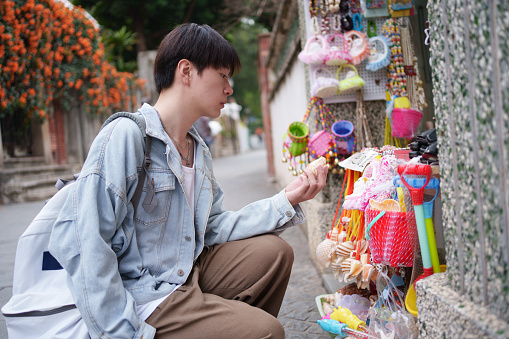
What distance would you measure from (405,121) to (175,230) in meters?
1.51

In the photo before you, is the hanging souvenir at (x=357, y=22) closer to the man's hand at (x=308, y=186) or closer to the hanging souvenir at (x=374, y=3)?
the hanging souvenir at (x=374, y=3)

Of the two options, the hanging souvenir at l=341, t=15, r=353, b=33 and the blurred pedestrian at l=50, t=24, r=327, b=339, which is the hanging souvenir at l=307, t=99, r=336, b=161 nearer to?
the hanging souvenir at l=341, t=15, r=353, b=33

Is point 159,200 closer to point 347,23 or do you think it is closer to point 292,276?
point 347,23

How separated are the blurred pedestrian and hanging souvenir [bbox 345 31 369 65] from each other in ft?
3.62

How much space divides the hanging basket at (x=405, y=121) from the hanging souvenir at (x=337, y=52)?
0.50 metres

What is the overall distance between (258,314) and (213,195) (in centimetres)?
71

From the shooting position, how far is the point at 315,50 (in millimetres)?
2770

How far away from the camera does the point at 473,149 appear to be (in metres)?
1.11

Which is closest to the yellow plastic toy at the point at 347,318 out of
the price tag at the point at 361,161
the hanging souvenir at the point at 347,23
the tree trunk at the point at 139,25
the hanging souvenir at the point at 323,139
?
the price tag at the point at 361,161

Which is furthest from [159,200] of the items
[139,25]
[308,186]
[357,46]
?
[139,25]

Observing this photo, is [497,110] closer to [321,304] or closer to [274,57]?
[321,304]

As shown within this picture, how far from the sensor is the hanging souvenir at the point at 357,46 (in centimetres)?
267

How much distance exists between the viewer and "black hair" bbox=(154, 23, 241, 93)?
1718 mm

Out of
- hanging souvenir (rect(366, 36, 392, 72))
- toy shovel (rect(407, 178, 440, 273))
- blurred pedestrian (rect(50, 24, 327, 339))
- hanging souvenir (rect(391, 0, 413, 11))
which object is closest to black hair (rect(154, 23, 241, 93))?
blurred pedestrian (rect(50, 24, 327, 339))
